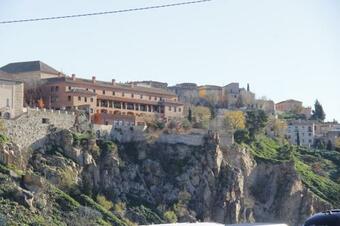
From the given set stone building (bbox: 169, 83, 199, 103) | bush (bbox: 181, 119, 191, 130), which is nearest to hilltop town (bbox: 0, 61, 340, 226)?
bush (bbox: 181, 119, 191, 130)

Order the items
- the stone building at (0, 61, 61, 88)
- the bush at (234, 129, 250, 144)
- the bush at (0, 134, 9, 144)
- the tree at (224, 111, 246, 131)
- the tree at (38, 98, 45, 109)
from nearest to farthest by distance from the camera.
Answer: the bush at (0, 134, 9, 144) < the tree at (38, 98, 45, 109) < the bush at (234, 129, 250, 144) < the stone building at (0, 61, 61, 88) < the tree at (224, 111, 246, 131)

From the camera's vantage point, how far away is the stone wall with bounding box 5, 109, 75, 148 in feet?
187

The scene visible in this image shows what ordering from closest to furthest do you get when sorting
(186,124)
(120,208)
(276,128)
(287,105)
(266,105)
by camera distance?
1. (120,208)
2. (186,124)
3. (276,128)
4. (266,105)
5. (287,105)

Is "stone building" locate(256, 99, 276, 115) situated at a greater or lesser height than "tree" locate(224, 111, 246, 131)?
greater

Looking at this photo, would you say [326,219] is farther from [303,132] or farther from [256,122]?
[303,132]

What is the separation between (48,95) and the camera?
71.1 meters

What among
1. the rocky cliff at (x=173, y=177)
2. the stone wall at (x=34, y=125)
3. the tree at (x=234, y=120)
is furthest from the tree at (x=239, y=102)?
the stone wall at (x=34, y=125)

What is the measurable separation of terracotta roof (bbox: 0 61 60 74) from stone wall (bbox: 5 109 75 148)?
15411mm

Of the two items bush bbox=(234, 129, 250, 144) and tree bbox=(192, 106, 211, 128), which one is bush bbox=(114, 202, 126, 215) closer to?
tree bbox=(192, 106, 211, 128)

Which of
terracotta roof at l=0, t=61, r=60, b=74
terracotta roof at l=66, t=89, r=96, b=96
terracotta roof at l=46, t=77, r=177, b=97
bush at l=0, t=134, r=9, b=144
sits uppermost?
terracotta roof at l=0, t=61, r=60, b=74

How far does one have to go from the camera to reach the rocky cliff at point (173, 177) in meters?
55.7

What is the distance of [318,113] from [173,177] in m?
59.2

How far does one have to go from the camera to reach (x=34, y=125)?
5831 cm

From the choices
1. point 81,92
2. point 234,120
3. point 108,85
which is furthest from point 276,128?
point 81,92
